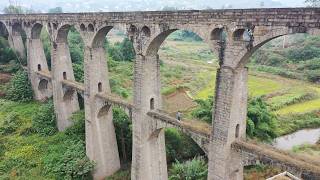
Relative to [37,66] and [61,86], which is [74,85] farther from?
[37,66]

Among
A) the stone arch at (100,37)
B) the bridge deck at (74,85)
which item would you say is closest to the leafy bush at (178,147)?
the bridge deck at (74,85)

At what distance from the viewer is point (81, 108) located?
3044 cm

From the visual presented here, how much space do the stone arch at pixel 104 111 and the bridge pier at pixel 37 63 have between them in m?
12.0

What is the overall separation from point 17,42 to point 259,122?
98.4 feet

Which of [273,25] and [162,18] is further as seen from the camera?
[162,18]

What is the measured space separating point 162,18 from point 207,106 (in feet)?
35.0

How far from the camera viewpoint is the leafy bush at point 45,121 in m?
29.3

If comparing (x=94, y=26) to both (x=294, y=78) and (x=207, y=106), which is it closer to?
(x=207, y=106)

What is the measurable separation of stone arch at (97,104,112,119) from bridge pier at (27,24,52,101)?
39.5 ft

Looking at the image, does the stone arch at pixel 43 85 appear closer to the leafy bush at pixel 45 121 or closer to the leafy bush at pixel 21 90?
the leafy bush at pixel 21 90

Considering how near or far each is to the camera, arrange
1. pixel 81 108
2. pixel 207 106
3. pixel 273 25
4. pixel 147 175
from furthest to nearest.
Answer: pixel 81 108 → pixel 207 106 → pixel 147 175 → pixel 273 25

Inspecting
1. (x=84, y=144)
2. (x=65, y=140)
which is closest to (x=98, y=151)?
(x=84, y=144)

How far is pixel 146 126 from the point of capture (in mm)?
19016

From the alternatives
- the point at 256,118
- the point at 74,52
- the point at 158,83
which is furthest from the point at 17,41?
the point at 256,118
